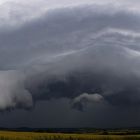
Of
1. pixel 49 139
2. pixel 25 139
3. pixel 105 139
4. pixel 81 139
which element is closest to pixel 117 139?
pixel 105 139

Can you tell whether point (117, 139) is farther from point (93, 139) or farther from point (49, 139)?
point (49, 139)

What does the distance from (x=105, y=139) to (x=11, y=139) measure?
38612mm

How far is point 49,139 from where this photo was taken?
133 meters

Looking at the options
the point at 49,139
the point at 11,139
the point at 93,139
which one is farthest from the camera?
the point at 93,139

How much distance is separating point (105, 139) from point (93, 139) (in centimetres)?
551

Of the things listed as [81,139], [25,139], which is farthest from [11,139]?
[81,139]

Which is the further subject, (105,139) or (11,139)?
(105,139)

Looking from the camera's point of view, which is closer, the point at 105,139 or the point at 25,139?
the point at 25,139

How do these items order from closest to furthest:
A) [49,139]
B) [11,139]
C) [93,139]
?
[11,139] < [49,139] < [93,139]

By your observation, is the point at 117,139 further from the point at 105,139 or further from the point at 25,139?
the point at 25,139

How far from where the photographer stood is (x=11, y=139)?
122500 mm

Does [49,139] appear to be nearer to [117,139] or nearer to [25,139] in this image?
[25,139]

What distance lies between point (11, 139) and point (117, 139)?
43.1 meters

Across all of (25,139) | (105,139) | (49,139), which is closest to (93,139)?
(105,139)
